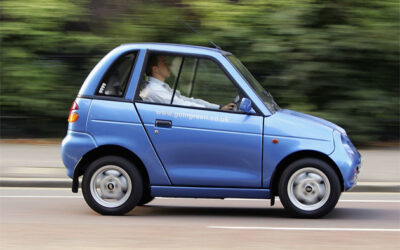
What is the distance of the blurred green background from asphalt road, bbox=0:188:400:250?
4126 mm

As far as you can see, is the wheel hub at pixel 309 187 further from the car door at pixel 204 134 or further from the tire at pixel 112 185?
the tire at pixel 112 185

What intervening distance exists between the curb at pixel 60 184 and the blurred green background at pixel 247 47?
3.04m

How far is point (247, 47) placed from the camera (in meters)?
13.0

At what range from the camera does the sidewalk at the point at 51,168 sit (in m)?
9.94

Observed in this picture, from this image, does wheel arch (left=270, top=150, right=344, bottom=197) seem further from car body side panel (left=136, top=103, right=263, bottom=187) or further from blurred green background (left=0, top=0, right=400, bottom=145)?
blurred green background (left=0, top=0, right=400, bottom=145)

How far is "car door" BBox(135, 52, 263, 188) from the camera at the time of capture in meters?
7.22

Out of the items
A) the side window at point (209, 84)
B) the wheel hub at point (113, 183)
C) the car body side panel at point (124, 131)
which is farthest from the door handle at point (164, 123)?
the wheel hub at point (113, 183)

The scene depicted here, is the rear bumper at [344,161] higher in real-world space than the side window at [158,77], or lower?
lower

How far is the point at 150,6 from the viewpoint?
1312 centimetres

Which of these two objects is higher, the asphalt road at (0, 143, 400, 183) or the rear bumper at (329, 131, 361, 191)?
the rear bumper at (329, 131, 361, 191)

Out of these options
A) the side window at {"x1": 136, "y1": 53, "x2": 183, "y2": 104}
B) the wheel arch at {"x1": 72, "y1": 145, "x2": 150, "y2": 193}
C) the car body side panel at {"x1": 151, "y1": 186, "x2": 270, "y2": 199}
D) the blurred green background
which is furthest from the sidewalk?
the side window at {"x1": 136, "y1": 53, "x2": 183, "y2": 104}

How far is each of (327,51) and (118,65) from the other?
6028 mm

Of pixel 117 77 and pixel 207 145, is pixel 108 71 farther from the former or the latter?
pixel 207 145

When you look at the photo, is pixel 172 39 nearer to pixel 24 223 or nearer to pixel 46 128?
pixel 46 128
